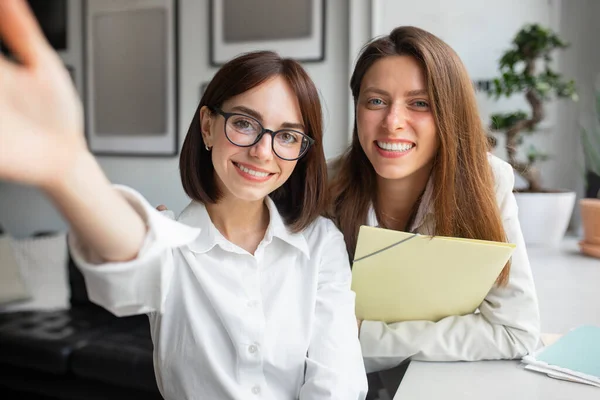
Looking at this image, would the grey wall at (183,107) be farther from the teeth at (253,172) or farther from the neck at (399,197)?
the teeth at (253,172)

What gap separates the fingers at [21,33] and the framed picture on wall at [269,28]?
1875 mm

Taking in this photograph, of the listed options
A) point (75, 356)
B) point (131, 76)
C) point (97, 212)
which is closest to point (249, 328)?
point (97, 212)

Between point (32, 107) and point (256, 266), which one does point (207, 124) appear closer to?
point (256, 266)

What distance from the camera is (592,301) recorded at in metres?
1.22

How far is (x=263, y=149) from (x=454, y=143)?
0.39 metres

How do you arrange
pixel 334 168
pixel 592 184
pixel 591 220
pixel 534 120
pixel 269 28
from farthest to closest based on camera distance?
pixel 269 28, pixel 592 184, pixel 534 120, pixel 591 220, pixel 334 168

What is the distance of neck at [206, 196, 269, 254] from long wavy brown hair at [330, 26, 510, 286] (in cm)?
37

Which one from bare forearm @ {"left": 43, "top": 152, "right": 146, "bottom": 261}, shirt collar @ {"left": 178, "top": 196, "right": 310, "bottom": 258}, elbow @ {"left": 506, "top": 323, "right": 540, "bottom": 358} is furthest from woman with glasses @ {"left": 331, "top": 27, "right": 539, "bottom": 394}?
bare forearm @ {"left": 43, "top": 152, "right": 146, "bottom": 261}

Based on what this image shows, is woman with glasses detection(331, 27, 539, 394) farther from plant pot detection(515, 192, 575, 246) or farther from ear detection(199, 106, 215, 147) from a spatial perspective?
plant pot detection(515, 192, 575, 246)

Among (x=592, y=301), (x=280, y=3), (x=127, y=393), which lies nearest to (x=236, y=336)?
(x=592, y=301)

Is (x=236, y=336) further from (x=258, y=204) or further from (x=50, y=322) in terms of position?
(x=50, y=322)

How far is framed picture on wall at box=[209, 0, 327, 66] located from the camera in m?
2.18

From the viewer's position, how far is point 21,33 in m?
0.37

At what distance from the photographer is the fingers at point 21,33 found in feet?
1.17
